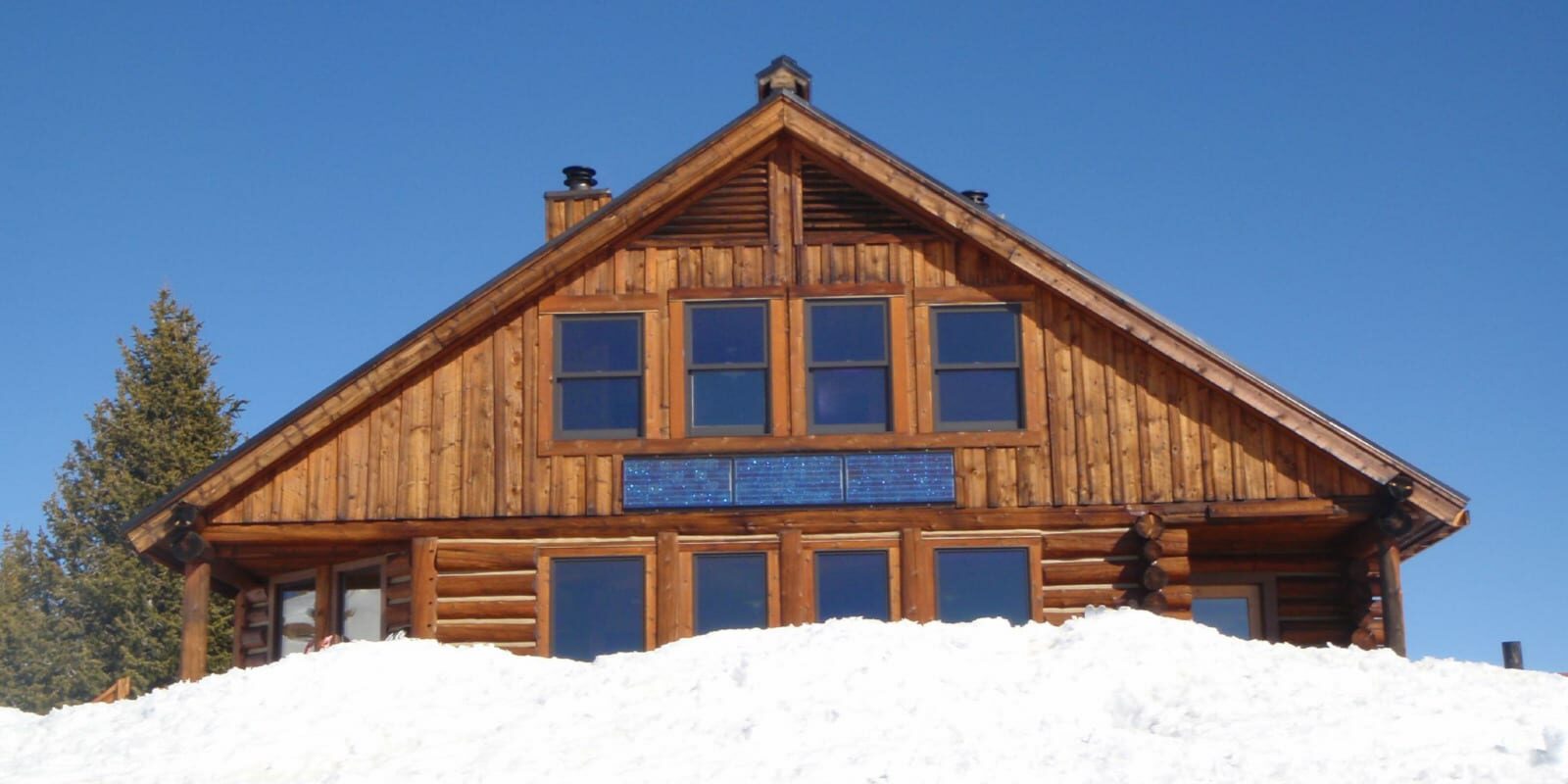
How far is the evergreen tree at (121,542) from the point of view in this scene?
4603 centimetres

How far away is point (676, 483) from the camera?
20969 millimetres

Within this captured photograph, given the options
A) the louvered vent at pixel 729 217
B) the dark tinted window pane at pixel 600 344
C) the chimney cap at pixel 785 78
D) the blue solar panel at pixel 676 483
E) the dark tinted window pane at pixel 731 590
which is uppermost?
the chimney cap at pixel 785 78

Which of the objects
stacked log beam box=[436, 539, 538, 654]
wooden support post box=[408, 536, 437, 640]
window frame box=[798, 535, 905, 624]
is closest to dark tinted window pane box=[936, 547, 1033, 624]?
window frame box=[798, 535, 905, 624]

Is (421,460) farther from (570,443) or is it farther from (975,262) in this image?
(975,262)

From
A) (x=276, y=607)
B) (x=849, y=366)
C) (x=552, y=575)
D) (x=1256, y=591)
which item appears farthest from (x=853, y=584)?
(x=276, y=607)

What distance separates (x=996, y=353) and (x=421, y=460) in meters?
6.49

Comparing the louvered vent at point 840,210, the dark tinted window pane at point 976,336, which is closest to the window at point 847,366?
the dark tinted window pane at point 976,336

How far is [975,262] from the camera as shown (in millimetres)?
21688

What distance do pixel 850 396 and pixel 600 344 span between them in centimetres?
288

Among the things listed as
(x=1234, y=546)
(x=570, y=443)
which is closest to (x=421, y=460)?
(x=570, y=443)

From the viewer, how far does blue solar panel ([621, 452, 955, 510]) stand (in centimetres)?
2089

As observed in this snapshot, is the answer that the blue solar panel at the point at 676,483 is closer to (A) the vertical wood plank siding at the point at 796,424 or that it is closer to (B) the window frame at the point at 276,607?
(A) the vertical wood plank siding at the point at 796,424

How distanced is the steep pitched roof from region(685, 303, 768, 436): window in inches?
53.5

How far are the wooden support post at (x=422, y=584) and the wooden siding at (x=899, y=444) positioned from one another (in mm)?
338
